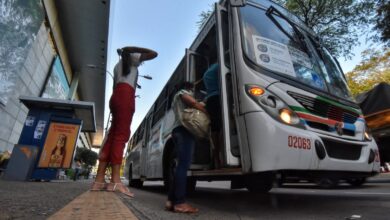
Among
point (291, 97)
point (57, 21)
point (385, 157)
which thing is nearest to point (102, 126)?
point (57, 21)

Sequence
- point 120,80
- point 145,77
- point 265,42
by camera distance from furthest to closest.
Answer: point 145,77 < point 120,80 < point 265,42

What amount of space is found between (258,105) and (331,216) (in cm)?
133

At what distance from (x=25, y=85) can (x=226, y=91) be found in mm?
14047

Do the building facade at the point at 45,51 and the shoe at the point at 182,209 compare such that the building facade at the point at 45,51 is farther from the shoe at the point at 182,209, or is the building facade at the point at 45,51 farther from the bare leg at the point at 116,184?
the shoe at the point at 182,209

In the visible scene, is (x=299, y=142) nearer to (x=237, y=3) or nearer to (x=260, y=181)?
(x=260, y=181)

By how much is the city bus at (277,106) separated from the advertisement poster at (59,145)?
21.4ft

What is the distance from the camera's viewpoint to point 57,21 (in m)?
19.7

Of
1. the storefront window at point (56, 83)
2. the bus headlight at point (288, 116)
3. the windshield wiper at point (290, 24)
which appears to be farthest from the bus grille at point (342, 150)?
the storefront window at point (56, 83)

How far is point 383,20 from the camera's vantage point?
12.7m

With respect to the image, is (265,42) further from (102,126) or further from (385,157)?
(102,126)

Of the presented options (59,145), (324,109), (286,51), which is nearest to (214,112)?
(286,51)

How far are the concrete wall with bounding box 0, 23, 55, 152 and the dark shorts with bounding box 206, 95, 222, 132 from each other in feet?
34.1

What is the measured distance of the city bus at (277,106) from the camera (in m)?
3.06

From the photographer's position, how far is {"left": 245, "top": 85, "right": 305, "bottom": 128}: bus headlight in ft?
10.3
